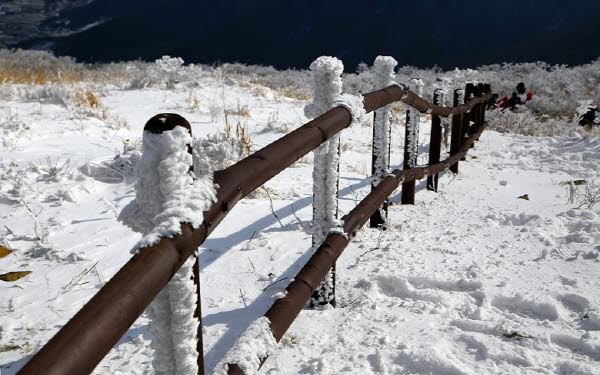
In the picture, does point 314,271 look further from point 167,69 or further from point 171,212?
point 167,69

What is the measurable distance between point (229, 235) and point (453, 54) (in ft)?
161

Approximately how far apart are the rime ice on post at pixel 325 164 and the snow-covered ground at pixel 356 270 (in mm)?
152

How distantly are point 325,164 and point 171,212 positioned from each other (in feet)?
4.40

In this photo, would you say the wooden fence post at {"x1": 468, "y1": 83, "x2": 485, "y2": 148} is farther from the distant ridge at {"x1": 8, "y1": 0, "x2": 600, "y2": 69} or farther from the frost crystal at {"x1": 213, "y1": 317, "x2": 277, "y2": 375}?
the distant ridge at {"x1": 8, "y1": 0, "x2": 600, "y2": 69}

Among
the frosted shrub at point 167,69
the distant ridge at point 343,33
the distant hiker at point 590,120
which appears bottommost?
the distant hiker at point 590,120

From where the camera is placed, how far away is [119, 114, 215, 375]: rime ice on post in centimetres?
91

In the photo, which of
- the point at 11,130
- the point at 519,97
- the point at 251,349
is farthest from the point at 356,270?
the point at 519,97

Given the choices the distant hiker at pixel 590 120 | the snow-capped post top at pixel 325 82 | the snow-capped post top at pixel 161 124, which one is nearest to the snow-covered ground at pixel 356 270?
the snow-capped post top at pixel 325 82

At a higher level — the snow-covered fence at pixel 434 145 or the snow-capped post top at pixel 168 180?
the snow-capped post top at pixel 168 180

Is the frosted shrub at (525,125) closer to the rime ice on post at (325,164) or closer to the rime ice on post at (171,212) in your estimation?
the rime ice on post at (325,164)

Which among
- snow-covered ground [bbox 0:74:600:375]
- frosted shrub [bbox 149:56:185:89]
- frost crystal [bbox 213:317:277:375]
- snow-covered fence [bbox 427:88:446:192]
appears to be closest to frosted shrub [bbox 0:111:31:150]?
snow-covered ground [bbox 0:74:600:375]

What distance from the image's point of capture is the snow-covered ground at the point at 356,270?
73.7 inches

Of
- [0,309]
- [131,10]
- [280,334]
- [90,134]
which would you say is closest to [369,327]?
[280,334]

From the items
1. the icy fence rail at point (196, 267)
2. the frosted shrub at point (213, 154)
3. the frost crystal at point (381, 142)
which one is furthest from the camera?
the frosted shrub at point (213, 154)
